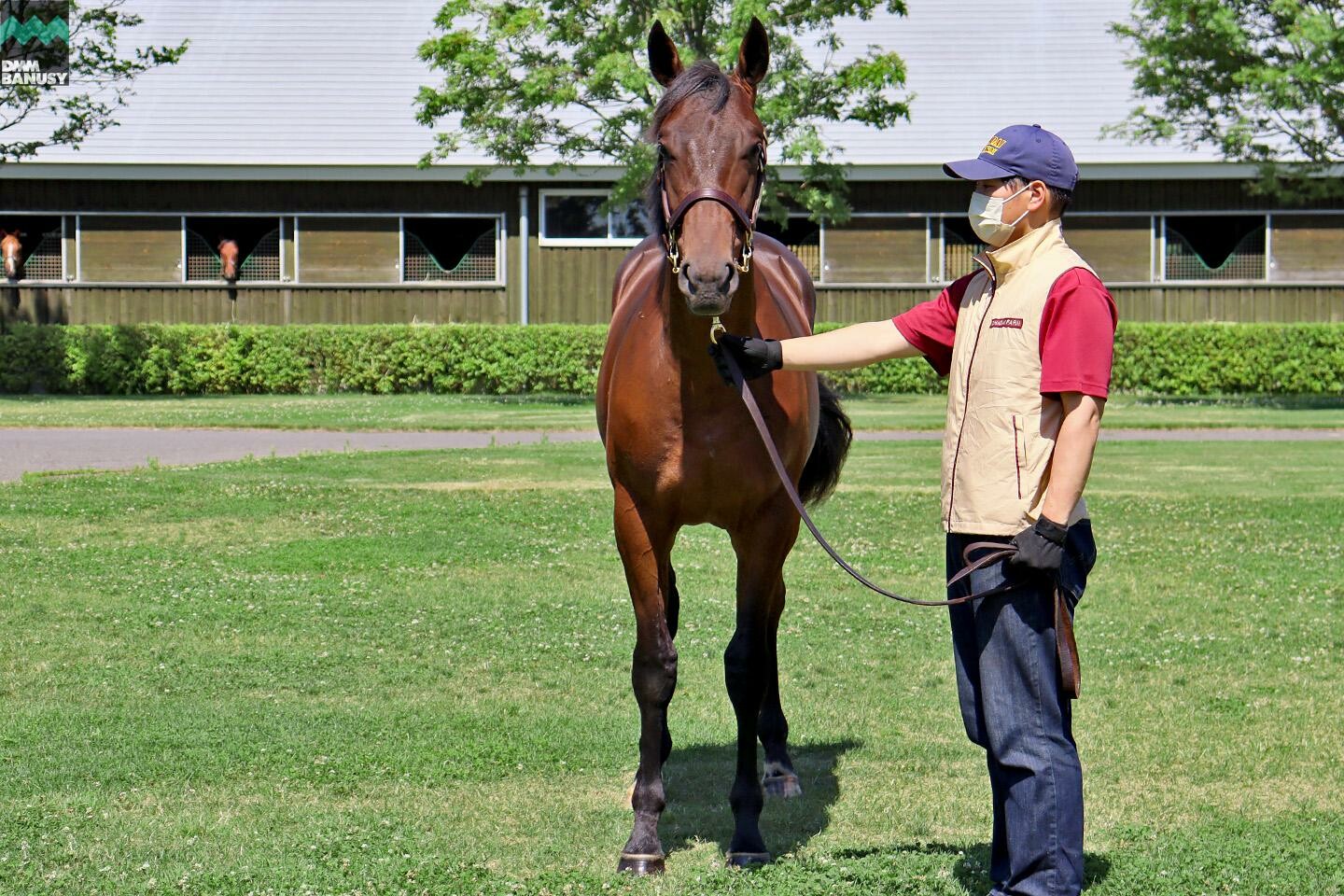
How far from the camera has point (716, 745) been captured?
6.46 m

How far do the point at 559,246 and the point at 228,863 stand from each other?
2689 centimetres

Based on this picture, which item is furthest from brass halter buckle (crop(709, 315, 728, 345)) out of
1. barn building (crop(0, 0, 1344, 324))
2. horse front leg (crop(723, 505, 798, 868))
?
barn building (crop(0, 0, 1344, 324))

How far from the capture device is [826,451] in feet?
22.7

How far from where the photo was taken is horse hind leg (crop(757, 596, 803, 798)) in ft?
19.2

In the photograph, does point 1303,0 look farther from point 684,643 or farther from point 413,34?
point 684,643

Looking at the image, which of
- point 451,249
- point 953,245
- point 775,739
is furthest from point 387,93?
point 775,739

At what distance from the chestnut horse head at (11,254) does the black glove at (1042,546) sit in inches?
1211

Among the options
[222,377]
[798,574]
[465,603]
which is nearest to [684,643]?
[465,603]

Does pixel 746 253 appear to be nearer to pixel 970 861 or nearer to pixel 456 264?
pixel 970 861

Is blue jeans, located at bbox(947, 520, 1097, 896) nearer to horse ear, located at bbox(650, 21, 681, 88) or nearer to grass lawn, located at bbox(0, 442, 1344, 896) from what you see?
grass lawn, located at bbox(0, 442, 1344, 896)

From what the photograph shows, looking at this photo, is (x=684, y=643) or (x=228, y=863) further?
(x=684, y=643)

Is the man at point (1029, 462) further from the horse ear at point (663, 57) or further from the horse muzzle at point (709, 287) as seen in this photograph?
the horse ear at point (663, 57)

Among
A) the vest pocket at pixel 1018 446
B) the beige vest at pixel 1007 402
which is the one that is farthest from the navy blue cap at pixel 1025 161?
the vest pocket at pixel 1018 446

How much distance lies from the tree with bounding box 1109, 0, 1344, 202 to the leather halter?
2210 cm
